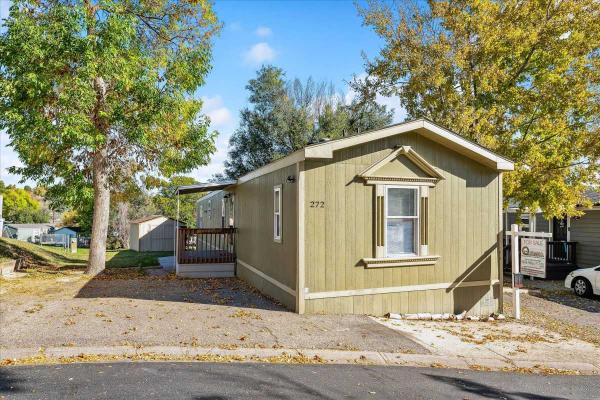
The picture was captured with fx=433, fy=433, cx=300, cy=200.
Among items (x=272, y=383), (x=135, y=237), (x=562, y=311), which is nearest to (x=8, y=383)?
(x=272, y=383)

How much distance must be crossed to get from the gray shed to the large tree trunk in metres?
14.9

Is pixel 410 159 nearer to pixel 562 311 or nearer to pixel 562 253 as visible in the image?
pixel 562 311

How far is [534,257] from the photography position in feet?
32.4

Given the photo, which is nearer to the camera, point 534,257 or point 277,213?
point 534,257

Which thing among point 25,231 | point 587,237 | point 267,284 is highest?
point 587,237

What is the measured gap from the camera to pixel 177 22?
1641 cm

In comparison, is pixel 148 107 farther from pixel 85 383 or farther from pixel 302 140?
pixel 302 140

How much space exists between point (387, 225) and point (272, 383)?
16.2ft

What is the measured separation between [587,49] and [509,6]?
289 centimetres

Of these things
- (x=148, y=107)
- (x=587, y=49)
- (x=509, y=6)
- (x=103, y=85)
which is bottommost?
(x=148, y=107)

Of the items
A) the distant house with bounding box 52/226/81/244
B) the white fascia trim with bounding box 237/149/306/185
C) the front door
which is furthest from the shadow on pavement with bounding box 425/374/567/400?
the distant house with bounding box 52/226/81/244

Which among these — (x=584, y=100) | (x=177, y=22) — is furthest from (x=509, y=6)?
(x=177, y=22)

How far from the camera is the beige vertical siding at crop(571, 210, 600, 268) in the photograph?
52.5ft

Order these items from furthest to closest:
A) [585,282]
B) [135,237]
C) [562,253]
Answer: [135,237], [562,253], [585,282]
